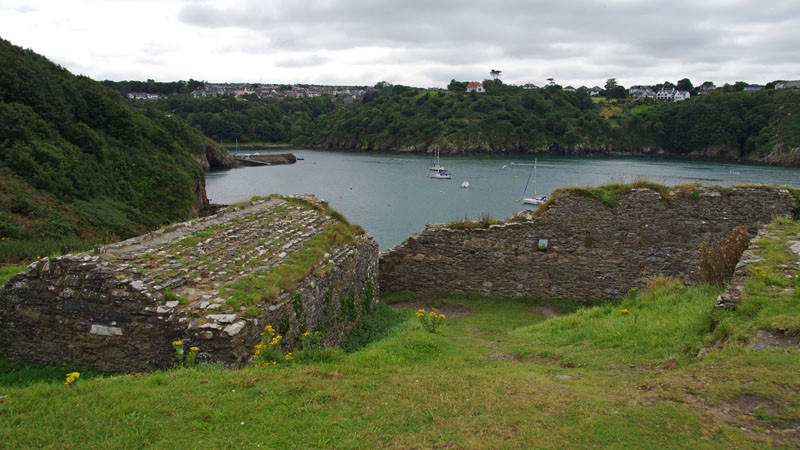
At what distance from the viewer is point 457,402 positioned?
5.52 metres

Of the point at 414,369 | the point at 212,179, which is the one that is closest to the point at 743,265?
the point at 414,369

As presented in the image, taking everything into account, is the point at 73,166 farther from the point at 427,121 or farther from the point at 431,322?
the point at 427,121

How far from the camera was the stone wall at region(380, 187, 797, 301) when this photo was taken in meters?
15.2

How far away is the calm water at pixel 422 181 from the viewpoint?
50.8 m

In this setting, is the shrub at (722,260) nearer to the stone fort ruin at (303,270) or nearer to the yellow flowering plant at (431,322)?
the stone fort ruin at (303,270)

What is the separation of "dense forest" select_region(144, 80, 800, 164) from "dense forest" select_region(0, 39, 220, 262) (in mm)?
87713

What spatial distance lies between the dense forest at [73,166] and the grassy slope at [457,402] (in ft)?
39.2

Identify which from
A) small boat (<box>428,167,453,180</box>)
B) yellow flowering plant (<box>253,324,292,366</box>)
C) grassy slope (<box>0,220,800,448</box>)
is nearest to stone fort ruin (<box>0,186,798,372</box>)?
yellow flowering plant (<box>253,324,292,366</box>)

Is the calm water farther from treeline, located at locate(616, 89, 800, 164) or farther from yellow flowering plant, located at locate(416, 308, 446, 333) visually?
yellow flowering plant, located at locate(416, 308, 446, 333)

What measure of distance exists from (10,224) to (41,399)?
17806 millimetres

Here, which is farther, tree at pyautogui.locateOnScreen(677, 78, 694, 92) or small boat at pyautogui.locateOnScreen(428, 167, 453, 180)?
tree at pyautogui.locateOnScreen(677, 78, 694, 92)

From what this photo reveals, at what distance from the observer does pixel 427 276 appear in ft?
54.1

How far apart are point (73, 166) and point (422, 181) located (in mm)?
52309

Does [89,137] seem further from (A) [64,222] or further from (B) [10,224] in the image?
(B) [10,224]
